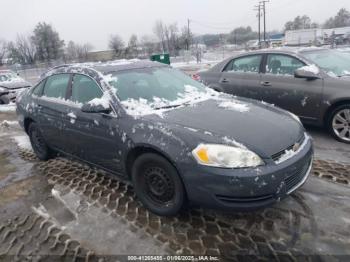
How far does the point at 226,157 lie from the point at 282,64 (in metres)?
3.55

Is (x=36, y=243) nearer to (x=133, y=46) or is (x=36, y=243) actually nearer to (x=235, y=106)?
(x=235, y=106)

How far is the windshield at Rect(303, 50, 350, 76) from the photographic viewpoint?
16.9 feet

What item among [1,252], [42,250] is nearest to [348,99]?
[42,250]

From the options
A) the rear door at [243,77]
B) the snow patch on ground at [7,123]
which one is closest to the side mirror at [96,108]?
the rear door at [243,77]

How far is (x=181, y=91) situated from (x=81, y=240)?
2038mm

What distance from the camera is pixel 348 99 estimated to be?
187 inches

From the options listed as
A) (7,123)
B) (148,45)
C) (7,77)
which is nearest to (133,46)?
(148,45)

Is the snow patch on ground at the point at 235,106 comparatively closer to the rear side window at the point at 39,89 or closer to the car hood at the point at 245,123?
the car hood at the point at 245,123

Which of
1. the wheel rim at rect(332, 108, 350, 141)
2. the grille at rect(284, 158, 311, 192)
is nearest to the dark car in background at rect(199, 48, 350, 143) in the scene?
the wheel rim at rect(332, 108, 350, 141)

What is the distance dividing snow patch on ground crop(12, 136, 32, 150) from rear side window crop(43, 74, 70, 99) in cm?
192

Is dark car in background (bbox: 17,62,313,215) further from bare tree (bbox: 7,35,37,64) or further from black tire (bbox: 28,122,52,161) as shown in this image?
bare tree (bbox: 7,35,37,64)

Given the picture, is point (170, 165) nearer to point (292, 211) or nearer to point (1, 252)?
point (292, 211)

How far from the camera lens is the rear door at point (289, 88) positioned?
5.11m

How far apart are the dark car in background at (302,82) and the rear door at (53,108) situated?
3282mm
